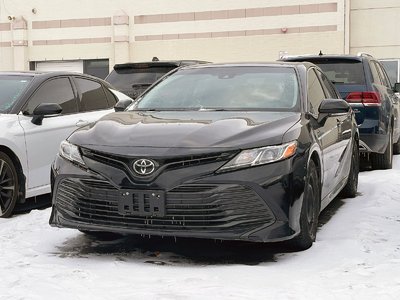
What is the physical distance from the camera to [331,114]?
5.90 m

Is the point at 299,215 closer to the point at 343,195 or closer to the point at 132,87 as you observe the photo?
the point at 343,195

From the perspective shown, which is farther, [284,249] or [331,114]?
[331,114]

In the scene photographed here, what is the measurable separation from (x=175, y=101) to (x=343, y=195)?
244 cm

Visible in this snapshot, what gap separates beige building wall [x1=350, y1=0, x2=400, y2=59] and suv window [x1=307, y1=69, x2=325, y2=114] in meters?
15.2

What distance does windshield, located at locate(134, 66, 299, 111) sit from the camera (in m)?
5.43

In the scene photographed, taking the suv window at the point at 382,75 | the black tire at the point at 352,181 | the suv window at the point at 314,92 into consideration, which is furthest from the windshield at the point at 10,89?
the suv window at the point at 382,75

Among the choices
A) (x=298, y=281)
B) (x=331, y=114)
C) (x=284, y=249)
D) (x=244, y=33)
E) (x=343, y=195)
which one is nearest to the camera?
(x=298, y=281)

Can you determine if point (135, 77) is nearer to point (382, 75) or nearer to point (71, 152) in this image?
point (382, 75)

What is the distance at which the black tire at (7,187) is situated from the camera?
630cm

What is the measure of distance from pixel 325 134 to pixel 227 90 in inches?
36.4

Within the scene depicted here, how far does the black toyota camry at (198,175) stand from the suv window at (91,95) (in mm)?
2381

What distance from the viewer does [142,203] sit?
4352 mm

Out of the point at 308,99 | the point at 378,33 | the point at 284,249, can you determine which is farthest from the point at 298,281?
the point at 378,33

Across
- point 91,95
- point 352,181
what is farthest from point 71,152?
point 352,181
